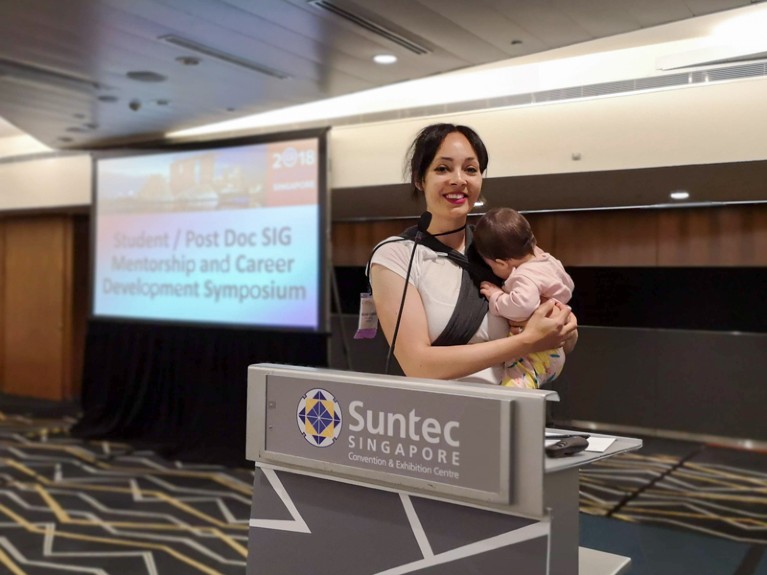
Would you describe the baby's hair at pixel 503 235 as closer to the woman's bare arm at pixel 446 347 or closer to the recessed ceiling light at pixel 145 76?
the woman's bare arm at pixel 446 347

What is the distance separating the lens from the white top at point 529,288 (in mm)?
1526

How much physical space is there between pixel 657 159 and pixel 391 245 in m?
2.37

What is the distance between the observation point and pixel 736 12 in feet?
12.0

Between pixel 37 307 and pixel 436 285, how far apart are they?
8.42 m

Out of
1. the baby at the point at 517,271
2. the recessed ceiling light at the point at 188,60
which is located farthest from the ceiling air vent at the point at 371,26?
the baby at the point at 517,271

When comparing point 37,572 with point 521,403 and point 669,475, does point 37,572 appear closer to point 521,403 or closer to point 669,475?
point 521,403

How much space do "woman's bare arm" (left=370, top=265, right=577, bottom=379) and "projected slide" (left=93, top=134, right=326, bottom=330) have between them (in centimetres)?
364

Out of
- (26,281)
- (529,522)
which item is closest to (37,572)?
(529,522)

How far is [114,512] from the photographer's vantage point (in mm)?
4633

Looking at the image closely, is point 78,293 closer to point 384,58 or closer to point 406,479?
point 384,58

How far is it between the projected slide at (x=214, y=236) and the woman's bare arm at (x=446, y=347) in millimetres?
3640

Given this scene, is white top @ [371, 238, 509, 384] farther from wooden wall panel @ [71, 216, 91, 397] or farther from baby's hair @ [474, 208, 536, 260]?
wooden wall panel @ [71, 216, 91, 397]

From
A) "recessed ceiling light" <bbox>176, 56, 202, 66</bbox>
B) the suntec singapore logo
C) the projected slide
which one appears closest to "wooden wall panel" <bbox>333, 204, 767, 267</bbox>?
the projected slide

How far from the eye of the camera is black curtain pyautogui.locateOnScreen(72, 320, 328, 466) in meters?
5.65
